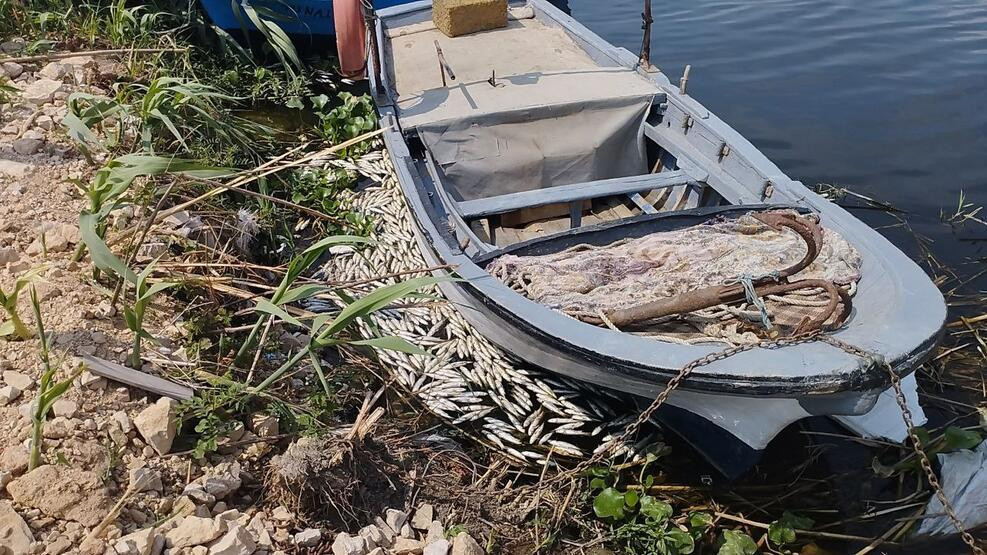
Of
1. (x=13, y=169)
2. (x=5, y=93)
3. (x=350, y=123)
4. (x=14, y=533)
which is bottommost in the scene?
(x=14, y=533)

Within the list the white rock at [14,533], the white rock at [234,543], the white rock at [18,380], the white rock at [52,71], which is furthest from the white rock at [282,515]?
the white rock at [52,71]

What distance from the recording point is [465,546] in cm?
278

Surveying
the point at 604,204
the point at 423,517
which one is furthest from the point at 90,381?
the point at 604,204

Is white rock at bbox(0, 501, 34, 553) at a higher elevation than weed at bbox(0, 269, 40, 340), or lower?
lower

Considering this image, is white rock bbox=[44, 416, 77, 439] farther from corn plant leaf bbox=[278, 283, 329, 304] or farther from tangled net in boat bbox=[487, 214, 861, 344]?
tangled net in boat bbox=[487, 214, 861, 344]

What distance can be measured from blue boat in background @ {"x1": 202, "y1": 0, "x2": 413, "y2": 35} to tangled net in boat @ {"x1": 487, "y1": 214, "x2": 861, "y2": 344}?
564cm

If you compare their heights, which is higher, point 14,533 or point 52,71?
point 52,71

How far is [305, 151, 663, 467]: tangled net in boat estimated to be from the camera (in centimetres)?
376

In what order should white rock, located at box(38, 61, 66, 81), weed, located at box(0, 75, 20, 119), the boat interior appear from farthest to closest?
1. white rock, located at box(38, 61, 66, 81)
2. weed, located at box(0, 75, 20, 119)
3. the boat interior

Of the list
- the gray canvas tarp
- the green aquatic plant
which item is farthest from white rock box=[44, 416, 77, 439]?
the green aquatic plant

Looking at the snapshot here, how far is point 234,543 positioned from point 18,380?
4.09 ft

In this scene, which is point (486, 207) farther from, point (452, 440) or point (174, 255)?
point (174, 255)

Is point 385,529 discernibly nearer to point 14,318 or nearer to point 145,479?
point 145,479

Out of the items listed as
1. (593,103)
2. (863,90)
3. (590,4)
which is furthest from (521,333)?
(590,4)
